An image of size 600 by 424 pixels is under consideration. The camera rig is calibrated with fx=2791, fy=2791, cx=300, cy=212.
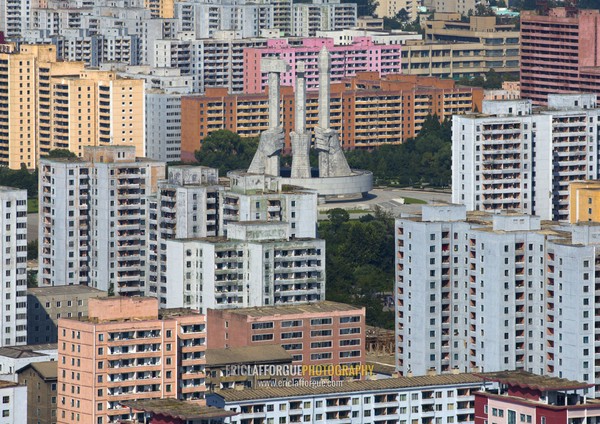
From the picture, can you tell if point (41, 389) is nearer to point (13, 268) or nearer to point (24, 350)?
point (24, 350)

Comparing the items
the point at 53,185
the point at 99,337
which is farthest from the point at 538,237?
the point at 53,185

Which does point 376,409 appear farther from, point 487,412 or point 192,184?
point 192,184

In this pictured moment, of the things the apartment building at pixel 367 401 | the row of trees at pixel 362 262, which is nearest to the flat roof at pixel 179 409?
the apartment building at pixel 367 401

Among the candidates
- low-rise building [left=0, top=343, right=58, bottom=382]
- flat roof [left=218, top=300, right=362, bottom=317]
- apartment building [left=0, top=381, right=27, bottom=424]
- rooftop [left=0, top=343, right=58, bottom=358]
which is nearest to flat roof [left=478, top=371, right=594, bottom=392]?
apartment building [left=0, top=381, right=27, bottom=424]

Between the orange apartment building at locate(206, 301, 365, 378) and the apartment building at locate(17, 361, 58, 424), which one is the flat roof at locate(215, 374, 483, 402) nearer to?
the apartment building at locate(17, 361, 58, 424)

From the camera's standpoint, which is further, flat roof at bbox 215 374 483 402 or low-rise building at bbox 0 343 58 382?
low-rise building at bbox 0 343 58 382

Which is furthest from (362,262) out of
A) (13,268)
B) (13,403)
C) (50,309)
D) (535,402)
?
(535,402)

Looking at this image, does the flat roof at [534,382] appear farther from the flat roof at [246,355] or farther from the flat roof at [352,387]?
the flat roof at [246,355]
